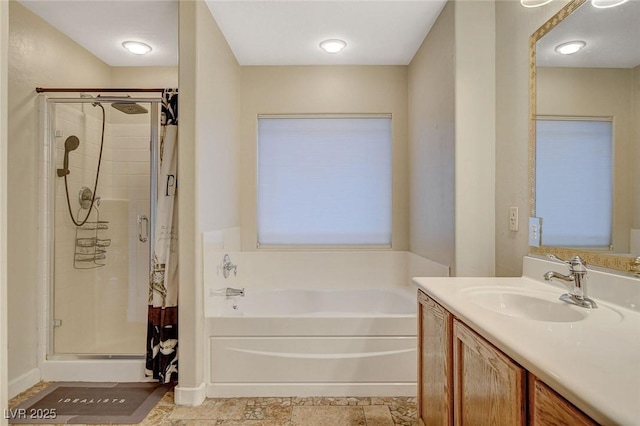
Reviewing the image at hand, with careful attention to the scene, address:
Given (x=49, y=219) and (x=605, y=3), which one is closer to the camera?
(x=605, y=3)

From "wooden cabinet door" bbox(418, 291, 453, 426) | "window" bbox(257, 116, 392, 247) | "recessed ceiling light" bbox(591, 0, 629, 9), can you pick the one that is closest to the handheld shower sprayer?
"window" bbox(257, 116, 392, 247)

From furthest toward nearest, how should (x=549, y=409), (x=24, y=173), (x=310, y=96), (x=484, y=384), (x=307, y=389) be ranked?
(x=310, y=96)
(x=24, y=173)
(x=307, y=389)
(x=484, y=384)
(x=549, y=409)

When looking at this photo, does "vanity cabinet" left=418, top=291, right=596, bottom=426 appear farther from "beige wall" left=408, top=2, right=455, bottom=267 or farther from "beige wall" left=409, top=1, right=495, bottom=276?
"beige wall" left=408, top=2, right=455, bottom=267

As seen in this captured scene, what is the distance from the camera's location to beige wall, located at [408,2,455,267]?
2213 millimetres

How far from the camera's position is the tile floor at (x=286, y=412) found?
6.51 ft

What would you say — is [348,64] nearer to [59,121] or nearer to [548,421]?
[59,121]

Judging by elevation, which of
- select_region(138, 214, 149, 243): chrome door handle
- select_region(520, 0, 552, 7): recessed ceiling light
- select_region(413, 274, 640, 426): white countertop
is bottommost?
select_region(413, 274, 640, 426): white countertop

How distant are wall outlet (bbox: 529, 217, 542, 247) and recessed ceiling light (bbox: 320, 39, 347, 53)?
1.92m

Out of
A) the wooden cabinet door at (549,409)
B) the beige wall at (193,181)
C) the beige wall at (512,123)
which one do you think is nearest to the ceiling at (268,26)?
the beige wall at (193,181)

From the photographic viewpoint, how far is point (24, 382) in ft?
7.57

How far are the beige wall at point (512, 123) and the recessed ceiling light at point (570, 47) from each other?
221 mm

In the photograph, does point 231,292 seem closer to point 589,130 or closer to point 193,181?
point 193,181

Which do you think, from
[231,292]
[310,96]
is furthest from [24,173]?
[310,96]

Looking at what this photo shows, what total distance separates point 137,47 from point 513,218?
3.05 meters
